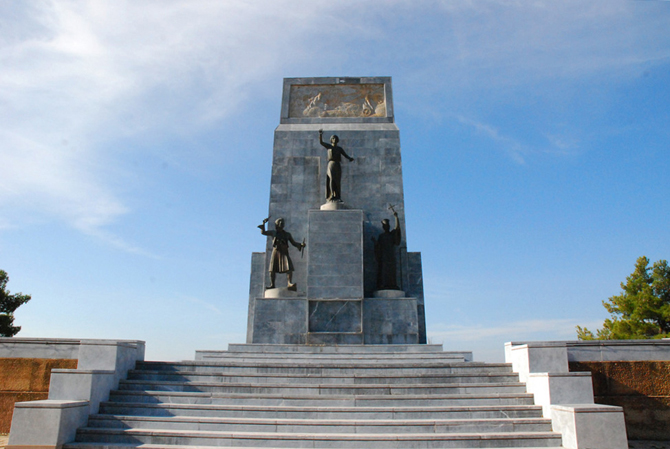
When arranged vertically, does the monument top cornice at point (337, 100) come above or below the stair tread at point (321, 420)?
above

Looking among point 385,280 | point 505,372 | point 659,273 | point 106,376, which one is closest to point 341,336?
point 385,280

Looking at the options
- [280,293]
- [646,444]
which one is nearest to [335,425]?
[646,444]

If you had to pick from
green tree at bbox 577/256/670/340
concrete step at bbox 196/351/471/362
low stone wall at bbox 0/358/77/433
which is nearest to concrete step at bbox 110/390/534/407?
low stone wall at bbox 0/358/77/433

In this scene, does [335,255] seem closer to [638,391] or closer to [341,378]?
[341,378]

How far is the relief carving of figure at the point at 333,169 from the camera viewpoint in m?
18.0

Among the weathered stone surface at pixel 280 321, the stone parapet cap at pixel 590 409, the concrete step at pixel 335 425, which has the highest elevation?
the weathered stone surface at pixel 280 321

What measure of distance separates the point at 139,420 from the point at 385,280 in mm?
10254

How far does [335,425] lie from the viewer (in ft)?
27.8

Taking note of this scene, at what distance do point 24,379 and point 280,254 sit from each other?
8.52m

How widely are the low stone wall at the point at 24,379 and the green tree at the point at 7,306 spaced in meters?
17.8

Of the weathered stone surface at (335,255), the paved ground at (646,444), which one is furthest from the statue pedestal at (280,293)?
the paved ground at (646,444)

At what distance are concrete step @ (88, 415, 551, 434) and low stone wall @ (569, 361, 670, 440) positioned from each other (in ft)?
6.86

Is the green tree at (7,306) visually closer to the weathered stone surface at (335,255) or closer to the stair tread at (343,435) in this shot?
the weathered stone surface at (335,255)

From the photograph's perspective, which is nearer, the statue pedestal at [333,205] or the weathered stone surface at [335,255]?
the weathered stone surface at [335,255]
